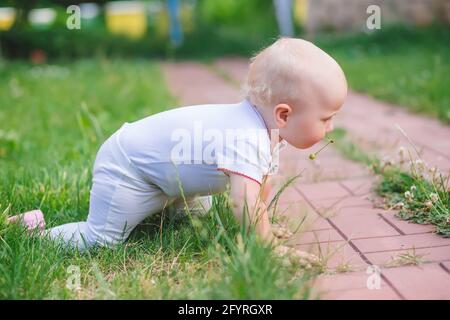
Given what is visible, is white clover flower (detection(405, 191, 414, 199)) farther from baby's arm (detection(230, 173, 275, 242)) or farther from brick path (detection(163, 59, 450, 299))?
baby's arm (detection(230, 173, 275, 242))

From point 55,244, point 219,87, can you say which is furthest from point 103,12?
point 55,244

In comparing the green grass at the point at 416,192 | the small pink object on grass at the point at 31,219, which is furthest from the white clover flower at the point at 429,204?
the small pink object on grass at the point at 31,219

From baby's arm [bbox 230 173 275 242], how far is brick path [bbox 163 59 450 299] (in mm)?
212

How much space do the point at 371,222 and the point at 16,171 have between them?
173 cm

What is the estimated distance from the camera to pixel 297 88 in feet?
6.59

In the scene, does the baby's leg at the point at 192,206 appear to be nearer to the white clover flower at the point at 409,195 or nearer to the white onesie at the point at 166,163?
the white onesie at the point at 166,163

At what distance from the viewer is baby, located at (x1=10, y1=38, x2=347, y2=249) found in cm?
201

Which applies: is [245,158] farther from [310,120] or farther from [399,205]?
[399,205]

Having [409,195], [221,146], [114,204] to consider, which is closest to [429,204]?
[409,195]

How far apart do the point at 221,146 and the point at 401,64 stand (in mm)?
4991

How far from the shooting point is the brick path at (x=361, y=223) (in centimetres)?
186

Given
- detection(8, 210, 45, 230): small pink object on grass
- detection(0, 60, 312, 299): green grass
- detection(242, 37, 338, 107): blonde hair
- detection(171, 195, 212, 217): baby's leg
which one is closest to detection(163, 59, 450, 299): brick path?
detection(0, 60, 312, 299): green grass

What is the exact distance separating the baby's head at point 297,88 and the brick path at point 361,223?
389mm
